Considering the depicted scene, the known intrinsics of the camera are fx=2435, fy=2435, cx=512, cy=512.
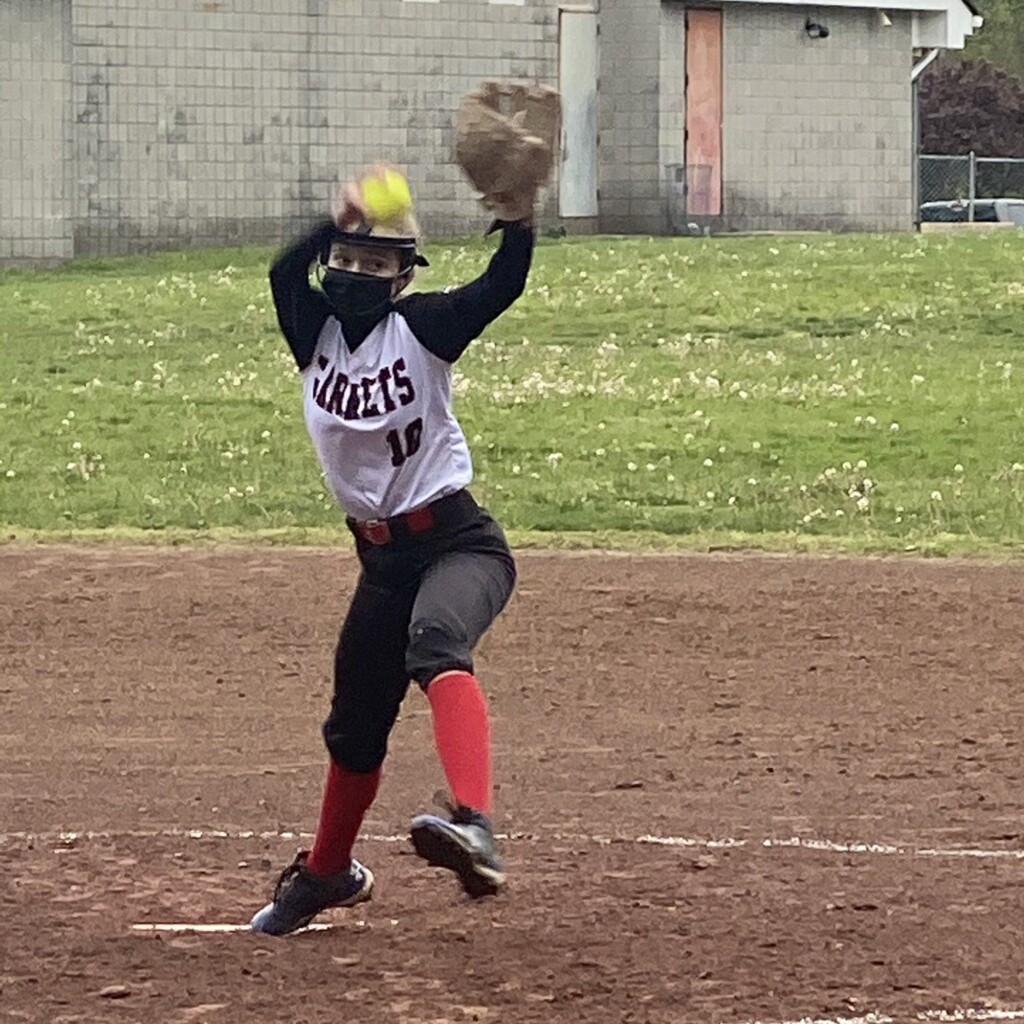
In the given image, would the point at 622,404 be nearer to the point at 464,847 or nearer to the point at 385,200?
the point at 385,200

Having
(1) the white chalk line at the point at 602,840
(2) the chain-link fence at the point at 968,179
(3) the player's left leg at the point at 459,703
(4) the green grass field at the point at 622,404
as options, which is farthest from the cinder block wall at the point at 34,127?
(3) the player's left leg at the point at 459,703

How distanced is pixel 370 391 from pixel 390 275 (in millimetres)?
315

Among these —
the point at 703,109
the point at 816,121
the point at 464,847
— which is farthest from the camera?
the point at 816,121

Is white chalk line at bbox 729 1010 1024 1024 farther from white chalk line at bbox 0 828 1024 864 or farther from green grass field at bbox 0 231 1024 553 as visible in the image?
green grass field at bbox 0 231 1024 553

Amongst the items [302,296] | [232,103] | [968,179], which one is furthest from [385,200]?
[968,179]

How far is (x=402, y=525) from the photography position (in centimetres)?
597

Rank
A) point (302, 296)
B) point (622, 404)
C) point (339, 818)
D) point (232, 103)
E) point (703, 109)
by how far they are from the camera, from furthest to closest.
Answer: point (703, 109), point (232, 103), point (622, 404), point (339, 818), point (302, 296)

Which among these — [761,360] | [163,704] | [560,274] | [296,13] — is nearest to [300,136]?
[296,13]

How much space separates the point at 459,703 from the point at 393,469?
2.05ft

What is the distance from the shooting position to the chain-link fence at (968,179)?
39531mm

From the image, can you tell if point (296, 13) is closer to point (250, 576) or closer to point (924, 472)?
point (924, 472)

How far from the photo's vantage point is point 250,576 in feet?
41.5

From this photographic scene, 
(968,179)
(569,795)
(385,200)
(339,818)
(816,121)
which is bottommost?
(569,795)

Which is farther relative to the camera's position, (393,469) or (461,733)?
A: (393,469)
